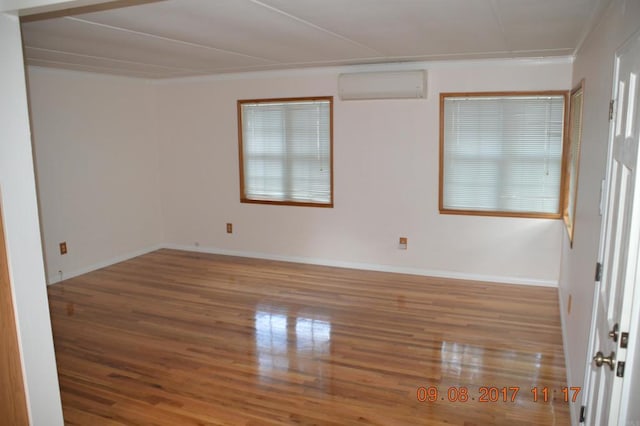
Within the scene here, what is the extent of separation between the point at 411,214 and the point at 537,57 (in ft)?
6.43

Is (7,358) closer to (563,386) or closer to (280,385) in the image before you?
(280,385)

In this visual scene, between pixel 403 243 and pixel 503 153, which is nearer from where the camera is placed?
pixel 503 153

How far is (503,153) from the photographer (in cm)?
496

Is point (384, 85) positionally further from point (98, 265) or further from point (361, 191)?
point (98, 265)

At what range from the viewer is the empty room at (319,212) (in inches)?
82.7

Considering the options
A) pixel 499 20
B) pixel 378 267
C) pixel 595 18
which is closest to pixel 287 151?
pixel 378 267

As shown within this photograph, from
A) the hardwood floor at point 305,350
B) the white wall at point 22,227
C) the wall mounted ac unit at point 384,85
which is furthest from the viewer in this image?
the wall mounted ac unit at point 384,85

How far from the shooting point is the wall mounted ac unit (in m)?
4.94

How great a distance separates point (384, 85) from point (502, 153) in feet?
4.53

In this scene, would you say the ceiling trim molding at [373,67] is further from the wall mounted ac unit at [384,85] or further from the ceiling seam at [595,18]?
the ceiling seam at [595,18]

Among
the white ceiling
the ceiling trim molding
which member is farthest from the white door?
the ceiling trim molding

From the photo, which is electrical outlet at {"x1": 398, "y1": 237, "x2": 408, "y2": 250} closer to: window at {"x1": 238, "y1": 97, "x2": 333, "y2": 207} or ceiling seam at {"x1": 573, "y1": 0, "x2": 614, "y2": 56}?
window at {"x1": 238, "y1": 97, "x2": 333, "y2": 207}

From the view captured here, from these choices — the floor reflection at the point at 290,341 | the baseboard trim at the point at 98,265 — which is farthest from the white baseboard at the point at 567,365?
the baseboard trim at the point at 98,265

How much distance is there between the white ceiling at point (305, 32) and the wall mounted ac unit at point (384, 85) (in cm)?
18
